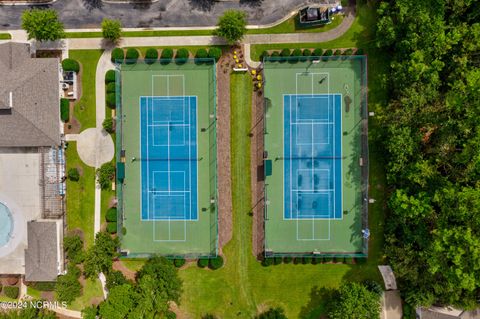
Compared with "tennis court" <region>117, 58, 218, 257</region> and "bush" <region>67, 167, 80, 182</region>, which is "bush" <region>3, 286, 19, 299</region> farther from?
"bush" <region>67, 167, 80, 182</region>

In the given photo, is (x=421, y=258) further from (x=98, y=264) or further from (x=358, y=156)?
(x=98, y=264)

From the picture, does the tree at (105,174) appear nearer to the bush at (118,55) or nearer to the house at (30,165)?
the house at (30,165)

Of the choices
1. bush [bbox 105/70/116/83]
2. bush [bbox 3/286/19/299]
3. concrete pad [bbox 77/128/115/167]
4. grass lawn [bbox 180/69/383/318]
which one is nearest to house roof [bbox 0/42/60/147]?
concrete pad [bbox 77/128/115/167]

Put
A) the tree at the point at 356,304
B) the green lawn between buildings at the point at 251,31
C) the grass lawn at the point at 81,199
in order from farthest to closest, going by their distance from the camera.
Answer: the grass lawn at the point at 81,199
the green lawn between buildings at the point at 251,31
the tree at the point at 356,304

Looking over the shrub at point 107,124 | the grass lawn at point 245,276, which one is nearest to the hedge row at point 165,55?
the grass lawn at point 245,276

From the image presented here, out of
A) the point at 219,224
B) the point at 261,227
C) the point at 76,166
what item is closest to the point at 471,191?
the point at 261,227
